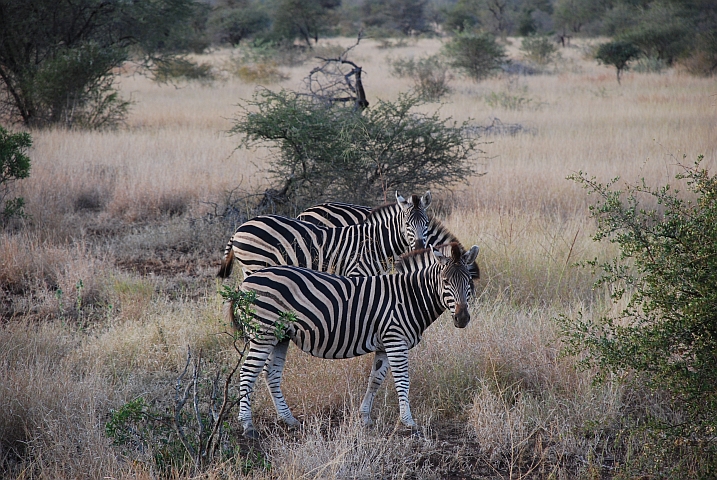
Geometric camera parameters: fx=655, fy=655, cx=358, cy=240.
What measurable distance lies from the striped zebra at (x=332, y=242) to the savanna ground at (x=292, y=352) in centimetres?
70

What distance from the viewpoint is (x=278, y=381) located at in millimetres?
4328

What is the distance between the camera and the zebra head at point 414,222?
5.41m

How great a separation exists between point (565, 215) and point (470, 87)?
14635mm

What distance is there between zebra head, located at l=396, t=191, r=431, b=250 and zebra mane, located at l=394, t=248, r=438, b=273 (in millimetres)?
977

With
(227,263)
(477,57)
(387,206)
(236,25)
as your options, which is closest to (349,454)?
(227,263)

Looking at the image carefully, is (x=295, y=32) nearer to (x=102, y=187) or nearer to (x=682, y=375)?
(x=102, y=187)

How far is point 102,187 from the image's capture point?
10430 mm

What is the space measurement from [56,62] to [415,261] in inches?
521

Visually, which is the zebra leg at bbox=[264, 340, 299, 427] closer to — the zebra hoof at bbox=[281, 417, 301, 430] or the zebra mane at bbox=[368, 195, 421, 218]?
the zebra hoof at bbox=[281, 417, 301, 430]

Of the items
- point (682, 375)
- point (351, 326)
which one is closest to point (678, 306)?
point (682, 375)

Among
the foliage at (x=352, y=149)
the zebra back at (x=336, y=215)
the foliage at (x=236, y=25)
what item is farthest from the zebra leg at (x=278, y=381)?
the foliage at (x=236, y=25)

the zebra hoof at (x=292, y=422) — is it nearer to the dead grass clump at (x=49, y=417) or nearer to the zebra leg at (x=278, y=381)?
the zebra leg at (x=278, y=381)

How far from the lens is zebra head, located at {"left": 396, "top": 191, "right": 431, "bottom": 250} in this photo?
5406mm

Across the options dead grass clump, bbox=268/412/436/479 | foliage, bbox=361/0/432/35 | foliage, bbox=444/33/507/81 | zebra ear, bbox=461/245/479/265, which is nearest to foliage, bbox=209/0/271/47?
foliage, bbox=361/0/432/35
